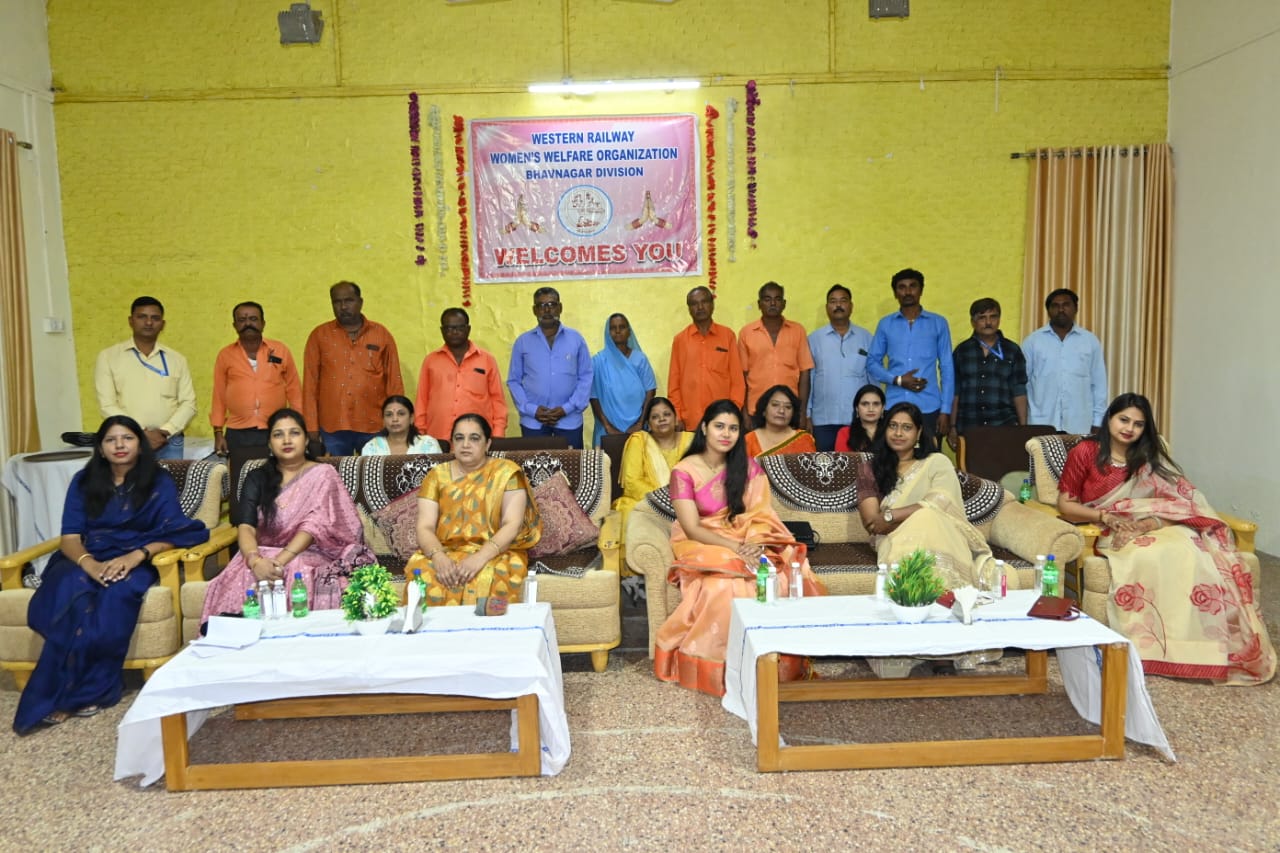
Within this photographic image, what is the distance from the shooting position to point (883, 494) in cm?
395

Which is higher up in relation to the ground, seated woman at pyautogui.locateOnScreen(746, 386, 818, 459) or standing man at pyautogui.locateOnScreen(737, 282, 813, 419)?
standing man at pyautogui.locateOnScreen(737, 282, 813, 419)

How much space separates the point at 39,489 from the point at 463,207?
9.94 ft

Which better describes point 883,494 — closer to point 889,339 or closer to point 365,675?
point 889,339

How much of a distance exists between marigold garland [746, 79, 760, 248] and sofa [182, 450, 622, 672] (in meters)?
2.67

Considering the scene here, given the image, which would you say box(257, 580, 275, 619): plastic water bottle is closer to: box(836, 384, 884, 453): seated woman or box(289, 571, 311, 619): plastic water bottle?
box(289, 571, 311, 619): plastic water bottle

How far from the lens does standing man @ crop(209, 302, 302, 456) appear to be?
207 inches

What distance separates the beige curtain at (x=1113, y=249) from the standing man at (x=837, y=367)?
57.0 inches

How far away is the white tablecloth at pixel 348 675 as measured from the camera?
8.34ft

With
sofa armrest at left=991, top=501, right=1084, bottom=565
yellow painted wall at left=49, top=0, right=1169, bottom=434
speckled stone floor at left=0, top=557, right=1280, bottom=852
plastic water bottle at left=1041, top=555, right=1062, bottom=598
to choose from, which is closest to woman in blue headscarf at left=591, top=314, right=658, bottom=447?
yellow painted wall at left=49, top=0, right=1169, bottom=434

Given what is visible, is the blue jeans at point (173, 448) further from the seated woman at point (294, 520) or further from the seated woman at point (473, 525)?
the seated woman at point (473, 525)

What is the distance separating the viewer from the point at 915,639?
2674 millimetres

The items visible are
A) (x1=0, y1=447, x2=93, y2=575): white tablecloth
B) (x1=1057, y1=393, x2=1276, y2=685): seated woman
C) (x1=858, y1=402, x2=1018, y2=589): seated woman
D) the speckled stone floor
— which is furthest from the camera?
(x1=0, y1=447, x2=93, y2=575): white tablecloth

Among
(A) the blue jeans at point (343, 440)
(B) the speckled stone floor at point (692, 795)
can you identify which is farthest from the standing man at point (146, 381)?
(B) the speckled stone floor at point (692, 795)

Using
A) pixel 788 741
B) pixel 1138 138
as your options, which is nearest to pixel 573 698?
pixel 788 741
